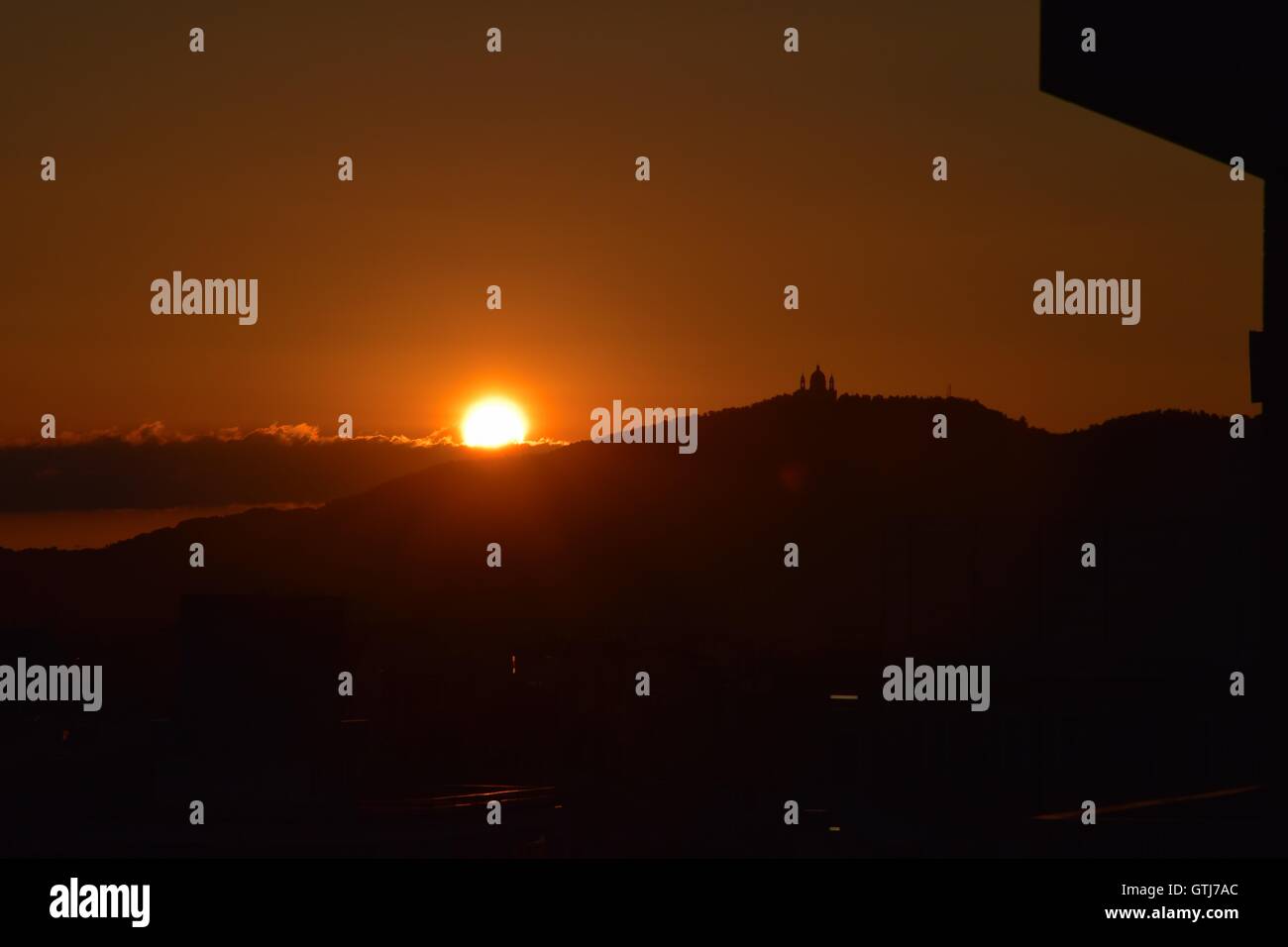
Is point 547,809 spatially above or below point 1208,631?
below

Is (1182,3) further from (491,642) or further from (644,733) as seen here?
(491,642)

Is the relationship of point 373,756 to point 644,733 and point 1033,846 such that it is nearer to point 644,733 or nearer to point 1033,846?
point 644,733

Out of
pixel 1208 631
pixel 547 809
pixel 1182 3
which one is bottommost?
pixel 547 809

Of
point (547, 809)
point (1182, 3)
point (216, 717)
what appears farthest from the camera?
point (216, 717)

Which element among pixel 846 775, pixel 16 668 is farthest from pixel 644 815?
pixel 16 668

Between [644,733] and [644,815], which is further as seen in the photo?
[644,733]

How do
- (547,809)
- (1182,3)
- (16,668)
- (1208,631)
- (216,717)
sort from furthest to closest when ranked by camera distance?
(16,668) → (216,717) → (1208,631) → (547,809) → (1182,3)

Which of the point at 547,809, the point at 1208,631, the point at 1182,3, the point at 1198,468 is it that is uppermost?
the point at 1198,468

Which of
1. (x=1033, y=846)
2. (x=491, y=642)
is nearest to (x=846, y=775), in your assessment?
(x=1033, y=846)
